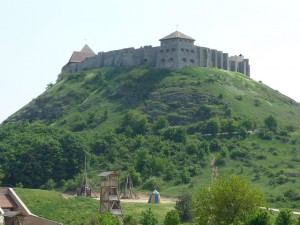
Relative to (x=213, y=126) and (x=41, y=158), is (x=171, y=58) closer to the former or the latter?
(x=213, y=126)

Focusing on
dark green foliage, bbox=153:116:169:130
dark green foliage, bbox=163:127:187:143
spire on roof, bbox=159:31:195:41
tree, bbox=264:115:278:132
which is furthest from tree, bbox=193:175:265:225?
→ spire on roof, bbox=159:31:195:41

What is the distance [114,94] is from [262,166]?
4211 centimetres

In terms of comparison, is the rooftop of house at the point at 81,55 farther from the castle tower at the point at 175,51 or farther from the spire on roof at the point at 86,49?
the castle tower at the point at 175,51

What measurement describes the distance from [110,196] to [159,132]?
41460 mm

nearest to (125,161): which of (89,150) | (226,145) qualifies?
(89,150)

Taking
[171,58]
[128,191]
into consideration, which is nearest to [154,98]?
[171,58]

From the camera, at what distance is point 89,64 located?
143 metres

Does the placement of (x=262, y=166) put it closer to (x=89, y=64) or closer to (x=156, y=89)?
(x=156, y=89)

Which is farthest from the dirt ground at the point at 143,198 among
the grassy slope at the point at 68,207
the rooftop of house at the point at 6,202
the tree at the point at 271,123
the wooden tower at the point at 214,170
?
the tree at the point at 271,123

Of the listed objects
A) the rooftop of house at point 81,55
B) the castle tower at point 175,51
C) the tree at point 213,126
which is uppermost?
the rooftop of house at point 81,55

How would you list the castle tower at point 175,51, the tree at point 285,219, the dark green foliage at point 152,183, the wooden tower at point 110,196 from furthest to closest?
1. the castle tower at point 175,51
2. the dark green foliage at point 152,183
3. the wooden tower at point 110,196
4. the tree at point 285,219

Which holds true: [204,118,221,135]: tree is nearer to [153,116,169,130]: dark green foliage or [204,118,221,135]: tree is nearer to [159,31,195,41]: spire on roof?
[153,116,169,130]: dark green foliage

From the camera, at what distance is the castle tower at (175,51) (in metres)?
123

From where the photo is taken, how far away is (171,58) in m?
125
